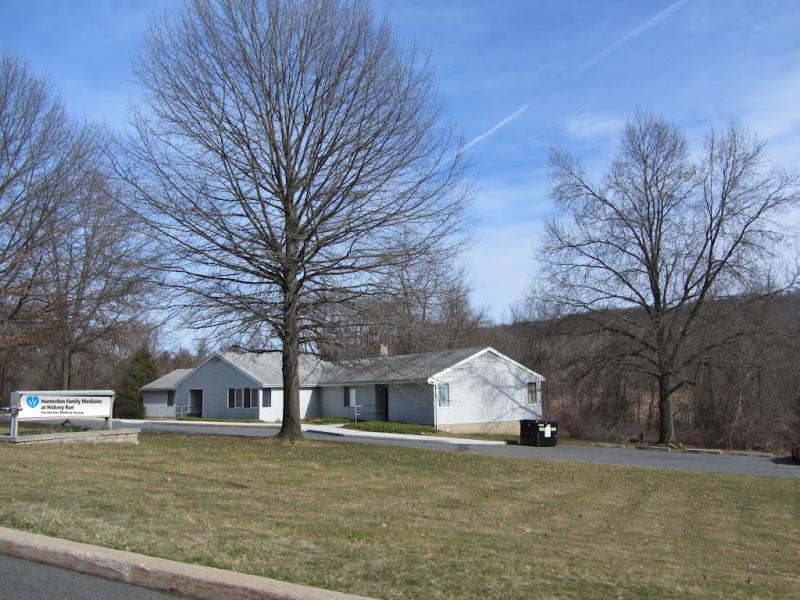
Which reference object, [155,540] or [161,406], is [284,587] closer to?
[155,540]

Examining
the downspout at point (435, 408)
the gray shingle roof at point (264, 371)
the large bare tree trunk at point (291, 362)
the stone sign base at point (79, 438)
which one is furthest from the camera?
the gray shingle roof at point (264, 371)

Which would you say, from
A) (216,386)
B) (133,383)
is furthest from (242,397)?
(133,383)

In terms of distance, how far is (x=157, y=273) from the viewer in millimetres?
17203

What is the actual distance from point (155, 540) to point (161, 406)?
4938 cm

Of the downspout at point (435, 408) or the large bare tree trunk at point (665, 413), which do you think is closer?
the large bare tree trunk at point (665, 413)

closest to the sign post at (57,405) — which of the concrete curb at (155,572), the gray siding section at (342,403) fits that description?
the concrete curb at (155,572)

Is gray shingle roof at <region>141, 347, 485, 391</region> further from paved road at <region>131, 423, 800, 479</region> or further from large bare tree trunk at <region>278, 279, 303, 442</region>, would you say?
large bare tree trunk at <region>278, 279, 303, 442</region>

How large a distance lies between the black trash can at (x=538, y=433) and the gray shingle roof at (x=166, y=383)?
30206mm

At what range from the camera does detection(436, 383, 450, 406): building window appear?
36.4m

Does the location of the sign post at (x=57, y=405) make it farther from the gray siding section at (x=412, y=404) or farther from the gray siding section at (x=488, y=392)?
the gray siding section at (x=488, y=392)

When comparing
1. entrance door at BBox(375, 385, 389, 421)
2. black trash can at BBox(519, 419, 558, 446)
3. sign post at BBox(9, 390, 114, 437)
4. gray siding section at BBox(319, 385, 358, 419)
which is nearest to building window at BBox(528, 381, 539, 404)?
entrance door at BBox(375, 385, 389, 421)

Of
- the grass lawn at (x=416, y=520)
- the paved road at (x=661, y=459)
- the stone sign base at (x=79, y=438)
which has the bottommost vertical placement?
the paved road at (x=661, y=459)

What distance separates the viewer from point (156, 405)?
174 feet

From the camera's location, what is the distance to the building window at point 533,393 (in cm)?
4091
